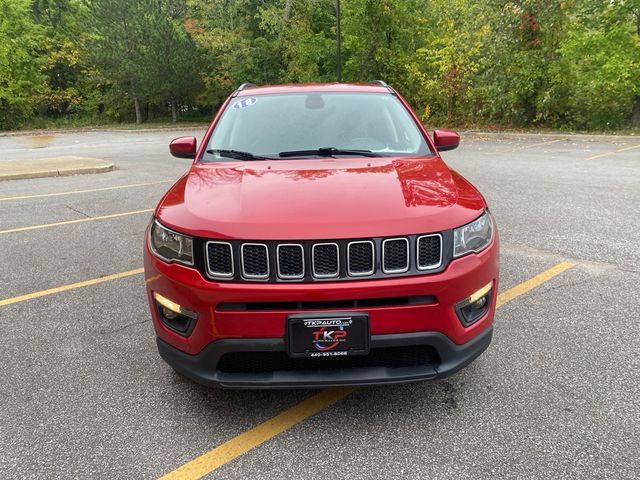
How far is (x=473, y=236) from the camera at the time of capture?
2.48 metres

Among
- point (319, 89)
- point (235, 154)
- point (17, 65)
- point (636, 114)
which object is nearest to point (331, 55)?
point (636, 114)

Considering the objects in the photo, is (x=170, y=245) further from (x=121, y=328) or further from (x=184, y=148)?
(x=184, y=148)

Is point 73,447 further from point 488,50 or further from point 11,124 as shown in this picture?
point 11,124

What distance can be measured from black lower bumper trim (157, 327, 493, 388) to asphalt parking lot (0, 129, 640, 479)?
35 cm

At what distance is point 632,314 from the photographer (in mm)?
3664

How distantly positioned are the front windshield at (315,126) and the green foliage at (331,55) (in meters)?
15.4

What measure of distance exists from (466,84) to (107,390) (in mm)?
21674

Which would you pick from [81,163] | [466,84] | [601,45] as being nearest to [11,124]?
[81,163]

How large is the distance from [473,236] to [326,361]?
95 centimetres

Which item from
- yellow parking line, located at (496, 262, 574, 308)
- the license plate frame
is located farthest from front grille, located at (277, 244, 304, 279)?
yellow parking line, located at (496, 262, 574, 308)

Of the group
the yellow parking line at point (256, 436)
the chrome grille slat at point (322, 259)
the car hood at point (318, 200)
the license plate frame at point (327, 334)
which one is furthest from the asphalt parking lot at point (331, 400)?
the car hood at point (318, 200)

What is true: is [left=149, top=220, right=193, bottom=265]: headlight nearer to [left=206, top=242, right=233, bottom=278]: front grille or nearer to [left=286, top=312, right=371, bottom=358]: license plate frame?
[left=206, top=242, right=233, bottom=278]: front grille

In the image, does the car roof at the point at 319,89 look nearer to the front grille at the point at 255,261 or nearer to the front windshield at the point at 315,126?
the front windshield at the point at 315,126

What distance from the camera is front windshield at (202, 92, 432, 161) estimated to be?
11.4 ft
